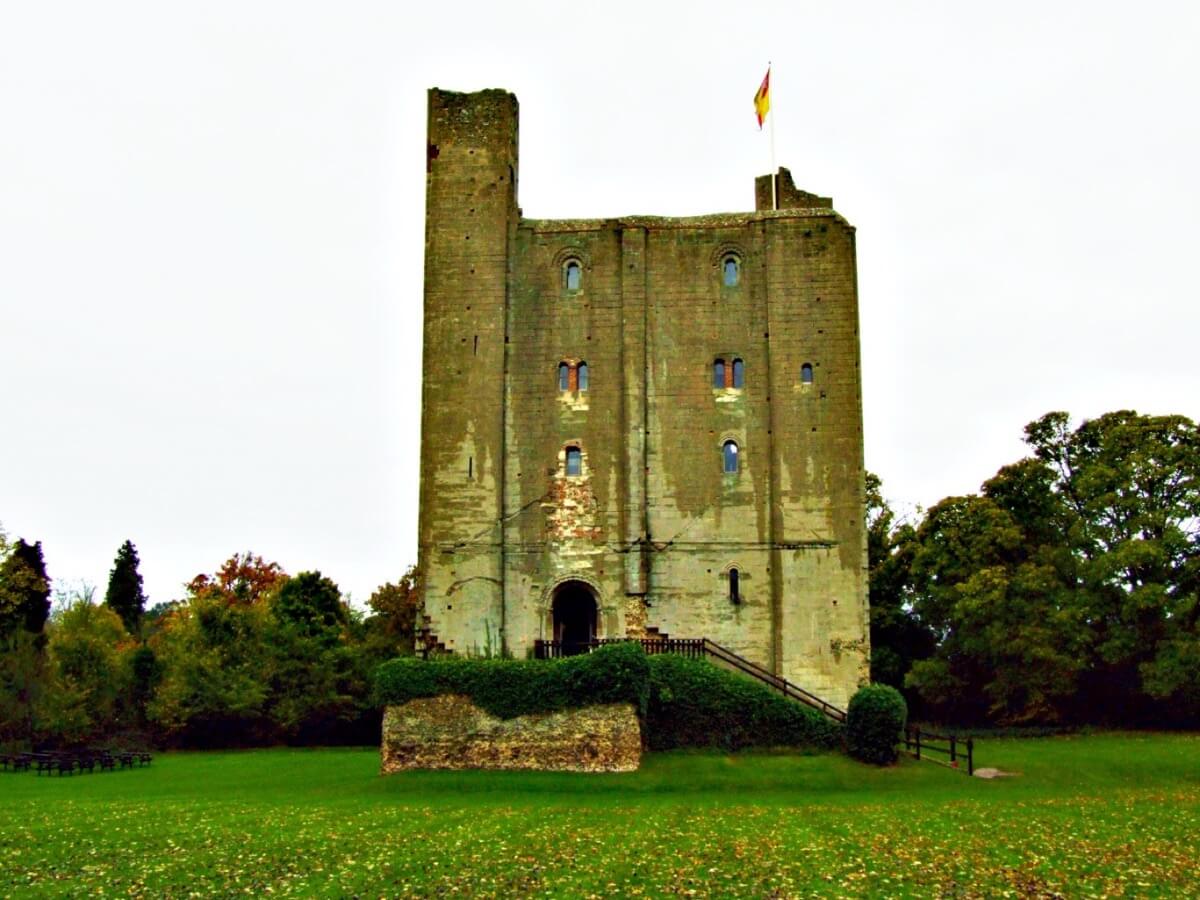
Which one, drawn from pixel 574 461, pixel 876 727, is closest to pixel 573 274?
pixel 574 461

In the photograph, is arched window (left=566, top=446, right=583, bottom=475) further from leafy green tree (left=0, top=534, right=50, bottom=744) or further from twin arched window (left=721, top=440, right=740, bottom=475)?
leafy green tree (left=0, top=534, right=50, bottom=744)

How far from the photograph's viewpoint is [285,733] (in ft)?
168

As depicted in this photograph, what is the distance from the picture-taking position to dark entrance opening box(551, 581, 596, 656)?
42.7 metres

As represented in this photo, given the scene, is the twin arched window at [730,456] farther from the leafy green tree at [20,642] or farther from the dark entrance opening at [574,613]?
the leafy green tree at [20,642]

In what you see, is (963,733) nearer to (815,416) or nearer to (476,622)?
(815,416)

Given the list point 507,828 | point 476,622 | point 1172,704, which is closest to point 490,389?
point 476,622

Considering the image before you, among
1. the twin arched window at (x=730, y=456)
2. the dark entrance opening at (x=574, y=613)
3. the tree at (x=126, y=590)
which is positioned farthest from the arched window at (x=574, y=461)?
the tree at (x=126, y=590)

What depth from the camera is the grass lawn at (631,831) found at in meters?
16.4

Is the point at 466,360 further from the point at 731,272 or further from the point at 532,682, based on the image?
the point at 532,682

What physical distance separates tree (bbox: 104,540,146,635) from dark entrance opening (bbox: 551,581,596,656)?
39374 millimetres

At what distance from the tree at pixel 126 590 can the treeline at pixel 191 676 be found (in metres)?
16.3

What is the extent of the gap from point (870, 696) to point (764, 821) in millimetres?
11830

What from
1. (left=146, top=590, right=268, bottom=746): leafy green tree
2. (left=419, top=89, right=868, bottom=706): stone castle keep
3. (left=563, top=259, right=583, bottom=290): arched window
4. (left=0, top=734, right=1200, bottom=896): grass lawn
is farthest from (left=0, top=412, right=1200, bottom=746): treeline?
(left=563, top=259, right=583, bottom=290): arched window

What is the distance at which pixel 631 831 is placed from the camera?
21.7 metres
